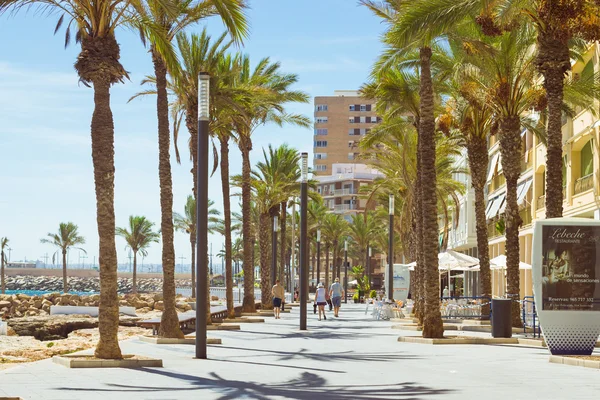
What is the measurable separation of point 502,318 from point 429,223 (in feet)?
10.3

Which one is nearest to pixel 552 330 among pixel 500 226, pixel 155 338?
pixel 155 338

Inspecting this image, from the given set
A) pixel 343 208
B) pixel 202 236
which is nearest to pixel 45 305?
pixel 202 236

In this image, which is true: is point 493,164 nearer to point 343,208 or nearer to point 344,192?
point 344,192

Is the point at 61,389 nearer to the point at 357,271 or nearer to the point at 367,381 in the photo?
the point at 367,381

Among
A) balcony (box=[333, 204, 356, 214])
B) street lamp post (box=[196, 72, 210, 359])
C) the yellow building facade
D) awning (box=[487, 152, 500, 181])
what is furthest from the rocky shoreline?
street lamp post (box=[196, 72, 210, 359])

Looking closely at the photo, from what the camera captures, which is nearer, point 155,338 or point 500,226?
point 155,338

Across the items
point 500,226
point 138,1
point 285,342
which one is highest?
point 138,1

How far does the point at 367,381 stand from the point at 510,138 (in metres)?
15.8

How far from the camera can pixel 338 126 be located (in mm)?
143750

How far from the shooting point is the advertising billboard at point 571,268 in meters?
17.9

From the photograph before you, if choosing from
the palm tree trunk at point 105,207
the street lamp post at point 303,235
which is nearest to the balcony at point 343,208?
the street lamp post at point 303,235

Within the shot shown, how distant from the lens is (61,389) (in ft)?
37.9

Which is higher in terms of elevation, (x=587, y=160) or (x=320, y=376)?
(x=587, y=160)

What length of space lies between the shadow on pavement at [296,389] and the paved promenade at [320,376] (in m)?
0.01
